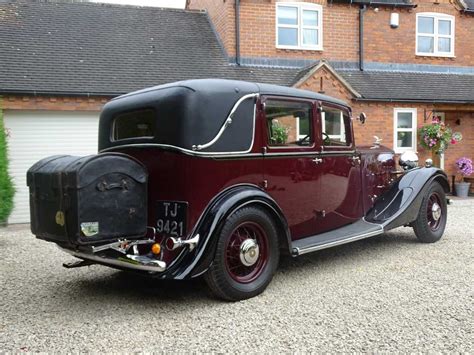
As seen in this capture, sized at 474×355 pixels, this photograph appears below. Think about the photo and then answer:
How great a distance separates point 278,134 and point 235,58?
28.7 ft

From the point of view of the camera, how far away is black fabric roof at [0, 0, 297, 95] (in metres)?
10.8

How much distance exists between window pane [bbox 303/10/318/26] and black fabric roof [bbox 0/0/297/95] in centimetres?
188

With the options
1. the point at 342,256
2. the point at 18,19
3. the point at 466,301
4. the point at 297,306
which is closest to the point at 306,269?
the point at 342,256

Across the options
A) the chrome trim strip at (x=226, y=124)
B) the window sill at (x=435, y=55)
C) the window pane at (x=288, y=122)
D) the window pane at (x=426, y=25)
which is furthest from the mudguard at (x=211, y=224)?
the window pane at (x=426, y=25)

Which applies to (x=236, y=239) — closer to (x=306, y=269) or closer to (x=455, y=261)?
(x=306, y=269)

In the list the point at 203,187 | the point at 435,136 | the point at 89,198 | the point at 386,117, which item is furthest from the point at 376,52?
the point at 89,198

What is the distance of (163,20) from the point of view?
14266mm

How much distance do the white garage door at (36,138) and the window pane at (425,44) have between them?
10611mm

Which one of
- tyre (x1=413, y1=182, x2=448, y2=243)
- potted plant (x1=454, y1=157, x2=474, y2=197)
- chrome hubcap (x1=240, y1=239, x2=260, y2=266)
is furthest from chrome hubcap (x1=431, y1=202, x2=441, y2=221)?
potted plant (x1=454, y1=157, x2=474, y2=197)

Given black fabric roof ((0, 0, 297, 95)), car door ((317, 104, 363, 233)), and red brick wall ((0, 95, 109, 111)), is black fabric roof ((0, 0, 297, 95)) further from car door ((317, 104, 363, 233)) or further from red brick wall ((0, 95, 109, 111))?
car door ((317, 104, 363, 233))

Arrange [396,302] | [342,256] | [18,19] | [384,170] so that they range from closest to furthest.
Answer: [396,302]
[342,256]
[384,170]
[18,19]

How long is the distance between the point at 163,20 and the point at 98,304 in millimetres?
11613

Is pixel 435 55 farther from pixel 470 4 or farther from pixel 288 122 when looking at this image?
pixel 288 122

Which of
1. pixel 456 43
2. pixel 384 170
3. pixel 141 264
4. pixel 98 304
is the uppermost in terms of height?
pixel 456 43
